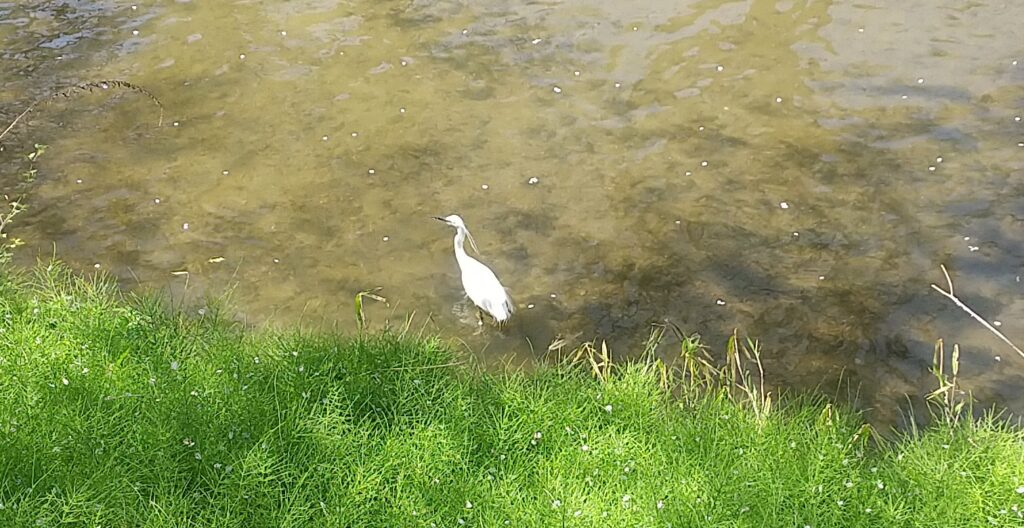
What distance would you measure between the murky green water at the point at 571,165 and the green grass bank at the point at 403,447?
3.45ft

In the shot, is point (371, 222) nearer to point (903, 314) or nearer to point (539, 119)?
point (539, 119)

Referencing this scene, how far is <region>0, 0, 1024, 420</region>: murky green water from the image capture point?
545cm

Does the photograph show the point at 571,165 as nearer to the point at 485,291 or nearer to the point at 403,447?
the point at 485,291

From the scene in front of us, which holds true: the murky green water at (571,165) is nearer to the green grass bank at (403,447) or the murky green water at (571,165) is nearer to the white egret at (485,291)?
the white egret at (485,291)

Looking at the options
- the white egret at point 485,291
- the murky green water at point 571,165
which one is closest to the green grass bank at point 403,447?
the white egret at point 485,291

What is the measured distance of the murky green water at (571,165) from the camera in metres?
5.45

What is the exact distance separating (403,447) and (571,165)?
11.3 feet

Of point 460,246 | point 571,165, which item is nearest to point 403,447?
point 460,246

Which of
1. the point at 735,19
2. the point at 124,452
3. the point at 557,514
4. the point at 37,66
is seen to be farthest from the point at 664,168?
the point at 37,66

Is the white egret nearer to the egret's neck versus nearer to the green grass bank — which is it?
the egret's neck

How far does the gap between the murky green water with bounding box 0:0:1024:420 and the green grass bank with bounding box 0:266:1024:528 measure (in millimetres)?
1052

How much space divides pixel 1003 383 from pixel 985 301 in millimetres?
677

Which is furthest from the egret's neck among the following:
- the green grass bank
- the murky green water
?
the green grass bank

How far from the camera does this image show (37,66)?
8.13m
